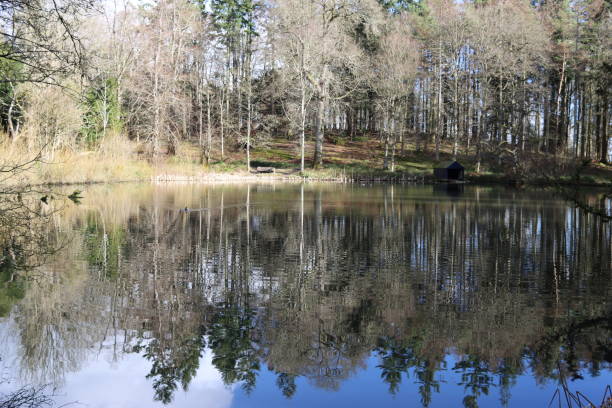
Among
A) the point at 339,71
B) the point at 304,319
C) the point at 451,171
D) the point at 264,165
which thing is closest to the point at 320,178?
the point at 264,165

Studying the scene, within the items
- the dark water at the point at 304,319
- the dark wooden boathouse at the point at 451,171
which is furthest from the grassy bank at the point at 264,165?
the dark water at the point at 304,319

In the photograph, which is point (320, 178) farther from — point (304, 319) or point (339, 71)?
point (304, 319)

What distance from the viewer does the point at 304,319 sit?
765 centimetres

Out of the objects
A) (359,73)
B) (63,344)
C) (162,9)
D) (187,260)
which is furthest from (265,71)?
(63,344)

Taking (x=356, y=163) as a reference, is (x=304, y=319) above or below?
below

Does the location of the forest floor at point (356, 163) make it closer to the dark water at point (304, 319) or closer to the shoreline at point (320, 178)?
the shoreline at point (320, 178)

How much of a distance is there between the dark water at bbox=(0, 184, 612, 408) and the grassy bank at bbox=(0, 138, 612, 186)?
40.8 feet

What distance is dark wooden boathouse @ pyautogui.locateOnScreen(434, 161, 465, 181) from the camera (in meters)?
44.6

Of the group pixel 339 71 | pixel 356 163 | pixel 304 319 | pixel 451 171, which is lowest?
pixel 304 319

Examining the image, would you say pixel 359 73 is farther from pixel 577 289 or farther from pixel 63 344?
pixel 63 344

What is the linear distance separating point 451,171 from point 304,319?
39.0m

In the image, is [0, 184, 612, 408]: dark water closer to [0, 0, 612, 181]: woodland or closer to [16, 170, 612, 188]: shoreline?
[0, 0, 612, 181]: woodland

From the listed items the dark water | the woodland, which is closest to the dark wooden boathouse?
the woodland

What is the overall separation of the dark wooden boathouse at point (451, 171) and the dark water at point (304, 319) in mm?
30299
